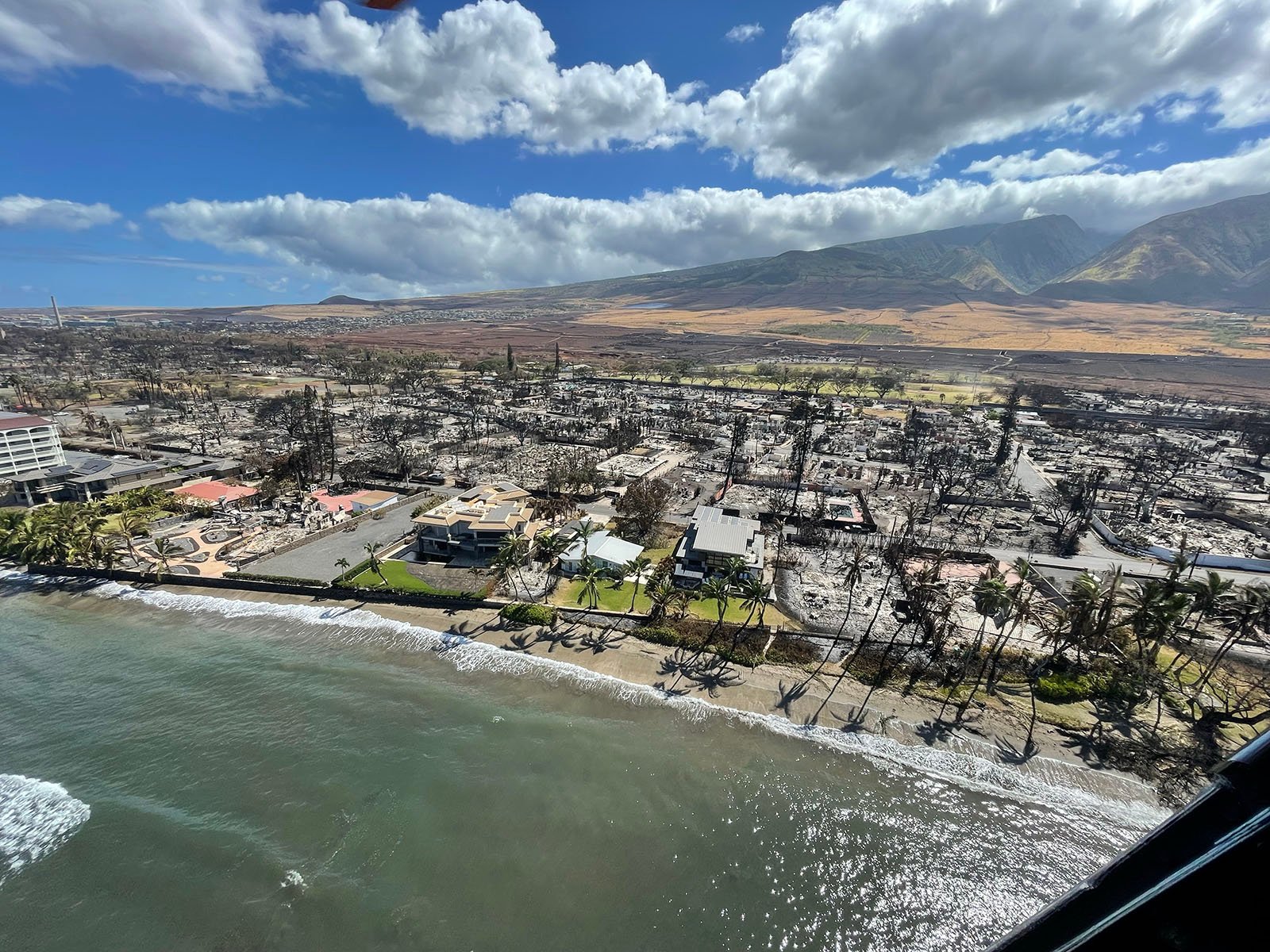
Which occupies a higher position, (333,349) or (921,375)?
(333,349)

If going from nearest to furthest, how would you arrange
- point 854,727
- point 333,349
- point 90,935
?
point 90,935 < point 854,727 < point 333,349

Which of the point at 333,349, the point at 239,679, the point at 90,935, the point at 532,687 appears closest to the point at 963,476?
the point at 532,687

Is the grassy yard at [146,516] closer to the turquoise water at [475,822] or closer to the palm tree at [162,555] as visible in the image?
the palm tree at [162,555]

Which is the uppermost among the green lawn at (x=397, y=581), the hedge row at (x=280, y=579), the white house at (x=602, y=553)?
the white house at (x=602, y=553)

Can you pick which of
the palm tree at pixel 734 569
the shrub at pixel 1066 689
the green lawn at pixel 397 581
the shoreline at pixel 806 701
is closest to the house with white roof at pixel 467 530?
the green lawn at pixel 397 581

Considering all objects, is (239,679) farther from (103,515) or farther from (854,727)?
(854,727)

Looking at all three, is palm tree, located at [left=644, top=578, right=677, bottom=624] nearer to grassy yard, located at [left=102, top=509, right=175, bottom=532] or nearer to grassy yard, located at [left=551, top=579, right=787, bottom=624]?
grassy yard, located at [left=551, top=579, right=787, bottom=624]
